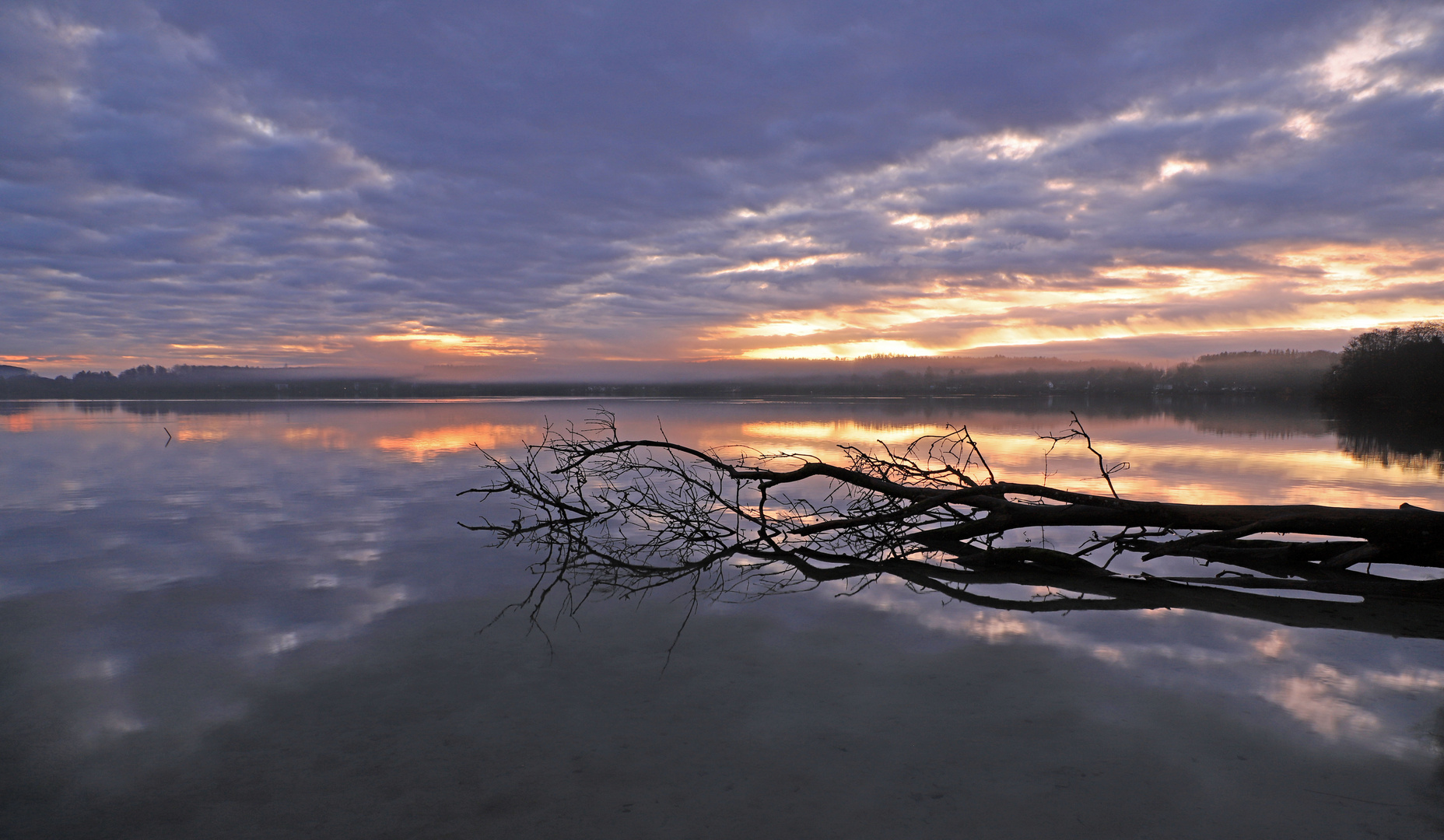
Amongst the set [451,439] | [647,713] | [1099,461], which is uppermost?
[1099,461]

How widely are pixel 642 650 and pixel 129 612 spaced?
4.51m

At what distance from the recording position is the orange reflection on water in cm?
2058

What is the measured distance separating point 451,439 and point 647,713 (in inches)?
849

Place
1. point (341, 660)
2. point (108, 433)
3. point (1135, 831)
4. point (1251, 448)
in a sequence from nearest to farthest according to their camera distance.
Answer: point (1135, 831), point (341, 660), point (1251, 448), point (108, 433)

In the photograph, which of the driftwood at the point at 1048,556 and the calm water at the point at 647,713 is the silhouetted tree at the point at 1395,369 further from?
the calm water at the point at 647,713

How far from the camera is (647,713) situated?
438 cm

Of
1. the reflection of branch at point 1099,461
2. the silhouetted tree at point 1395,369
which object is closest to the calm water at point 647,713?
the reflection of branch at point 1099,461

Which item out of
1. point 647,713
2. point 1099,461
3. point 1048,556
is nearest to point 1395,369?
point 1099,461

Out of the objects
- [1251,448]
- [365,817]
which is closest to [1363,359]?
[1251,448]

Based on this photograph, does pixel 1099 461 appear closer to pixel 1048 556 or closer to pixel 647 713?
pixel 1048 556

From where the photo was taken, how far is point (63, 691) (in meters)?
4.75

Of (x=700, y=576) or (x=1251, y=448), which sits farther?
(x=1251, y=448)

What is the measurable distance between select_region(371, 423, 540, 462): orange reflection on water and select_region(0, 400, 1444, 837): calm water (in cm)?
1209

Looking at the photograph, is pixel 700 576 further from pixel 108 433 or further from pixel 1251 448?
pixel 108 433
